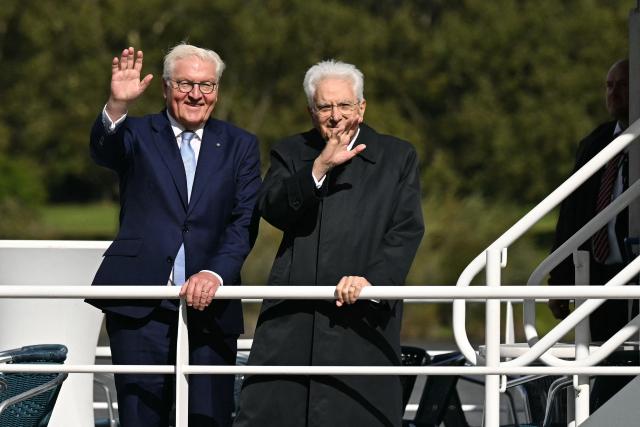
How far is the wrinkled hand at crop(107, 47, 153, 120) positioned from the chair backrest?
96 centimetres

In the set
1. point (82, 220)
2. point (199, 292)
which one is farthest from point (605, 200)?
point (82, 220)

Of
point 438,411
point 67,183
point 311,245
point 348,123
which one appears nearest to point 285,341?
point 311,245

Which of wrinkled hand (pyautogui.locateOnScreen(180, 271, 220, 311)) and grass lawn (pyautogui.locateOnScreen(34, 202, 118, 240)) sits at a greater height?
grass lawn (pyautogui.locateOnScreen(34, 202, 118, 240))

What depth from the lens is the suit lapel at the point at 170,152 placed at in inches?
228

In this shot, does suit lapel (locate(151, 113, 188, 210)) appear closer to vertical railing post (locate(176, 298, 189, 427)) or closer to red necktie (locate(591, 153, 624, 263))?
vertical railing post (locate(176, 298, 189, 427))

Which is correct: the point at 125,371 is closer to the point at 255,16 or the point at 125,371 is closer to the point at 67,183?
the point at 255,16

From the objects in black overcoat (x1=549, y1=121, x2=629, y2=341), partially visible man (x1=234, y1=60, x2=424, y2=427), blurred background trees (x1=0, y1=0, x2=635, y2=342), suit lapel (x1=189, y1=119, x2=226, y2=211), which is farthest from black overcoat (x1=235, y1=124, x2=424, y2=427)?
blurred background trees (x1=0, y1=0, x2=635, y2=342)

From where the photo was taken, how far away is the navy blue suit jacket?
571 cm

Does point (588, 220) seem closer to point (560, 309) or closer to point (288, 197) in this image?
point (560, 309)

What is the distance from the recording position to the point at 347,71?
18.0 feet

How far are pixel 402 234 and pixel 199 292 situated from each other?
2.56 feet

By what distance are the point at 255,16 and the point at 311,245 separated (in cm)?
2464

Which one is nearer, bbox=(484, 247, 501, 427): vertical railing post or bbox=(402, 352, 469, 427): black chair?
bbox=(484, 247, 501, 427): vertical railing post

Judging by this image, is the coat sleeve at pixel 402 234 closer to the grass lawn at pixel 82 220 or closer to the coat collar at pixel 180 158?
the coat collar at pixel 180 158
